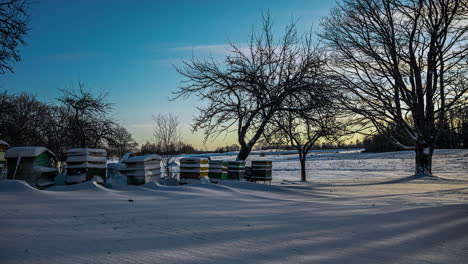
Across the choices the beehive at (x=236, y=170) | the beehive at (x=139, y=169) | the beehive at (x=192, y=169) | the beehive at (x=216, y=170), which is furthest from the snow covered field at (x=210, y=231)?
the beehive at (x=236, y=170)

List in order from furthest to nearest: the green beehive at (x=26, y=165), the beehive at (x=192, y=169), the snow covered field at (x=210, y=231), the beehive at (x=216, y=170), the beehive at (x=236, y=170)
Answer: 1. the beehive at (x=236, y=170)
2. the beehive at (x=216, y=170)
3. the beehive at (x=192, y=169)
4. the green beehive at (x=26, y=165)
5. the snow covered field at (x=210, y=231)

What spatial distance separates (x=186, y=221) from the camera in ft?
12.3

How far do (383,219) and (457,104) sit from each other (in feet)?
47.4

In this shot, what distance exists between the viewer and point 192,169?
8.55 metres

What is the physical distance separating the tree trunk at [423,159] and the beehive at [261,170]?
33.3 ft

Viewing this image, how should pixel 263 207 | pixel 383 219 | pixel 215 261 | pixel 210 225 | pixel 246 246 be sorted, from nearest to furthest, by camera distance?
pixel 215 261
pixel 246 246
pixel 210 225
pixel 383 219
pixel 263 207

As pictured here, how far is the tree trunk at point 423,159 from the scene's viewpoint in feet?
51.1

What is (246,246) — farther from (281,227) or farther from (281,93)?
(281,93)

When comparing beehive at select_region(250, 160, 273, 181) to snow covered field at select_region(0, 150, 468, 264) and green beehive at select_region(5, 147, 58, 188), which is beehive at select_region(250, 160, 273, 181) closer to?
snow covered field at select_region(0, 150, 468, 264)

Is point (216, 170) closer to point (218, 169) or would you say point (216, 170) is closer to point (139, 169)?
point (218, 169)

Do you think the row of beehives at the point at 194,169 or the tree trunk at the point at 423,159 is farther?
the tree trunk at the point at 423,159

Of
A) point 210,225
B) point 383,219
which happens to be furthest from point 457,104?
point 210,225

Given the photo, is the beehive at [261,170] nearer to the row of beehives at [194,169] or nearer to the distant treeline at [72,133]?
the row of beehives at [194,169]

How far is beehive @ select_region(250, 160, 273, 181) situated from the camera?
35.1 feet
